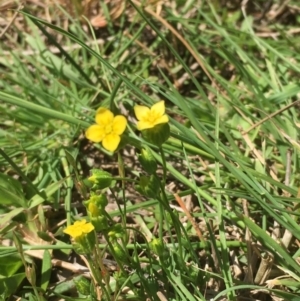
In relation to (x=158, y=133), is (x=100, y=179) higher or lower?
lower

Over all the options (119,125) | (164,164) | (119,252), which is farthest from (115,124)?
(119,252)

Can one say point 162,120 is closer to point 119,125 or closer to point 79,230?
point 119,125

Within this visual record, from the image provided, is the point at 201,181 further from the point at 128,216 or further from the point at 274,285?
the point at 274,285

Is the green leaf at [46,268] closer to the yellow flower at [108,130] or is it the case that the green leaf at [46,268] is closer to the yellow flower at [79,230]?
the yellow flower at [79,230]

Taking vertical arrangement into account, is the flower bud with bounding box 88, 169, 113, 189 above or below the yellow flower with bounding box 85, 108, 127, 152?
below

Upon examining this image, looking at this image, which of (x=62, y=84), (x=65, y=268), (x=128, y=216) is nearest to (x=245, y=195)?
(x=128, y=216)

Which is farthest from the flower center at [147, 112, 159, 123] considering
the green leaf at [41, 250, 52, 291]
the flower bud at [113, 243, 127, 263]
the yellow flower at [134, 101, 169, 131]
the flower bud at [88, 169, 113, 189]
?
the green leaf at [41, 250, 52, 291]

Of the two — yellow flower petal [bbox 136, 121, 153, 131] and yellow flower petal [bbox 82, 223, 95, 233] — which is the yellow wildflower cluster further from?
yellow flower petal [bbox 82, 223, 95, 233]
